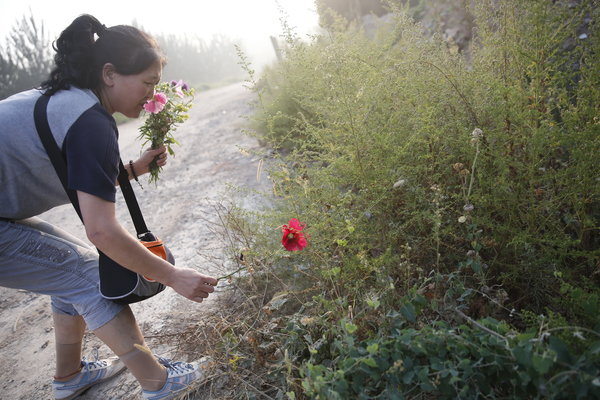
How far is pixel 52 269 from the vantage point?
5.56 ft

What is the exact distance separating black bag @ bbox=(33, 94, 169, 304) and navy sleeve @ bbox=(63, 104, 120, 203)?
0.26 feet

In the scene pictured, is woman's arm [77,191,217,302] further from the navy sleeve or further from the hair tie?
the hair tie

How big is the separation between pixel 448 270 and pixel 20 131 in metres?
1.64

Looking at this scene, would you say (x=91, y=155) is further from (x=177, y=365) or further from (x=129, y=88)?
(x=177, y=365)

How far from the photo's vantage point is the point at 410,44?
83.3 inches

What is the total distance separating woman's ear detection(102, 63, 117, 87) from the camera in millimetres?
1619

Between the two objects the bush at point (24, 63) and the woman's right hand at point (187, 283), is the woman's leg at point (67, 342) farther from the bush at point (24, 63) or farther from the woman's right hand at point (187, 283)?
the bush at point (24, 63)

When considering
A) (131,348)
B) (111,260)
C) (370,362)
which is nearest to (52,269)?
(111,260)

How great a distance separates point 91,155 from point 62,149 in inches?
6.0

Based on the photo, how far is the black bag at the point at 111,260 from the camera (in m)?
1.50

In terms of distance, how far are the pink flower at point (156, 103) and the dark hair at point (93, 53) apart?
494mm

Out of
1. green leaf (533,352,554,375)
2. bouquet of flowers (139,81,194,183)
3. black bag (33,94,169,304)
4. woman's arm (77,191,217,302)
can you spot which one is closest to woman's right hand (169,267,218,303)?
woman's arm (77,191,217,302)

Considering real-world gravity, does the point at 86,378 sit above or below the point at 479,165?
below

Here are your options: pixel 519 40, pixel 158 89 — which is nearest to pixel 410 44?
pixel 519 40
